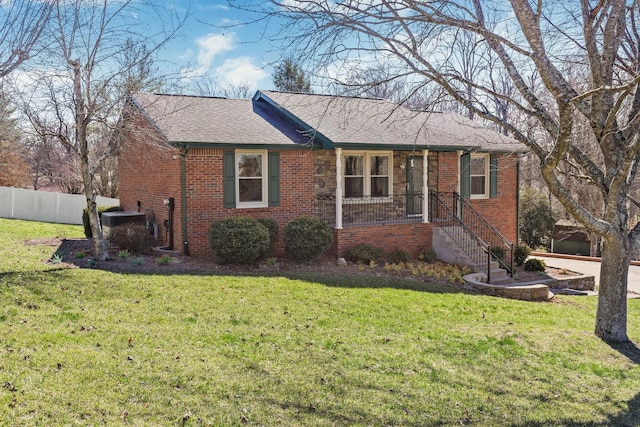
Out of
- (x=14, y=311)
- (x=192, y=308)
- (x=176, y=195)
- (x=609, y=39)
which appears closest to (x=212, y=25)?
(x=192, y=308)

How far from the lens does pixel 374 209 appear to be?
15055 millimetres

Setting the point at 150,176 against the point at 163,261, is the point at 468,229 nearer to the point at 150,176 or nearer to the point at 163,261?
the point at 163,261

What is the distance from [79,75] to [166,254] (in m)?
4.33

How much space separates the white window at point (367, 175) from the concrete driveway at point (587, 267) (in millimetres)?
5729

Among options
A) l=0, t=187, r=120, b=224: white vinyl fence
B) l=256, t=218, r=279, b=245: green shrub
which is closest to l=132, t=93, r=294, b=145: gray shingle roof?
l=256, t=218, r=279, b=245: green shrub

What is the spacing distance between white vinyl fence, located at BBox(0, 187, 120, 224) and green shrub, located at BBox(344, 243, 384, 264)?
12.6m

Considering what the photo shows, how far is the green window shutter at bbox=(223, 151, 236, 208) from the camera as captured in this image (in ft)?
41.7

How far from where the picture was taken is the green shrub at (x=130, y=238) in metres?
12.5

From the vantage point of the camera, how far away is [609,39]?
23.4 ft

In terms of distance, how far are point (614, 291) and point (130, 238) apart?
996cm

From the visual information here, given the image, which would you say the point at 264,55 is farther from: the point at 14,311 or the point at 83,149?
the point at 83,149

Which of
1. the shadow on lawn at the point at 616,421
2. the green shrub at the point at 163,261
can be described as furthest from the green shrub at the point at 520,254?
the shadow on lawn at the point at 616,421

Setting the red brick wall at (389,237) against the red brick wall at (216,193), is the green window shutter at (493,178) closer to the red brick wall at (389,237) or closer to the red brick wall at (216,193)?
the red brick wall at (216,193)

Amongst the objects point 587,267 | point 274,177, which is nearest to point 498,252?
point 587,267
